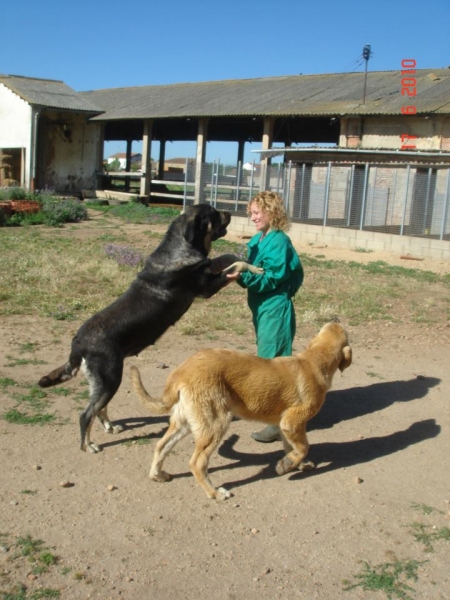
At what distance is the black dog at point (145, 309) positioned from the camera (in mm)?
4914

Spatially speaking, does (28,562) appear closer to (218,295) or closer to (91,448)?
(91,448)

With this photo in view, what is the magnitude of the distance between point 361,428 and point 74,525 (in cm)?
291

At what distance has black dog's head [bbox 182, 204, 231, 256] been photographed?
5430 millimetres

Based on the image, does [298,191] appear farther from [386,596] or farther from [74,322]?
[386,596]

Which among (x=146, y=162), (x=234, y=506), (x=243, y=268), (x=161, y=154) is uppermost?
(x=161, y=154)

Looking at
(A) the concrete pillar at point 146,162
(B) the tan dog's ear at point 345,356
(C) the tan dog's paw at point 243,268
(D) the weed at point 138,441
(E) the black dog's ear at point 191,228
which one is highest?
(A) the concrete pillar at point 146,162

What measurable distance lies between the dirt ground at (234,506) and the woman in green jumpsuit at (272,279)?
30.2 inches

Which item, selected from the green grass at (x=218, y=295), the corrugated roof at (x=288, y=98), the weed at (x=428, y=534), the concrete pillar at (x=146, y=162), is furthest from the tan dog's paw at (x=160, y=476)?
the concrete pillar at (x=146, y=162)

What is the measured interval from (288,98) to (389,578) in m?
25.9

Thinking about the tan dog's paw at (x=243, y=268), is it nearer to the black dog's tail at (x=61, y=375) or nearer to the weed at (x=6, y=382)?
the black dog's tail at (x=61, y=375)

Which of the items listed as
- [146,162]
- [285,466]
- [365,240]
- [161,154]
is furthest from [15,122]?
[285,466]

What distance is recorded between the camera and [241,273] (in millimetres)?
5246

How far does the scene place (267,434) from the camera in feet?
17.7

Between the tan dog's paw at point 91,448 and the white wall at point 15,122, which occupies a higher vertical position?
the white wall at point 15,122
